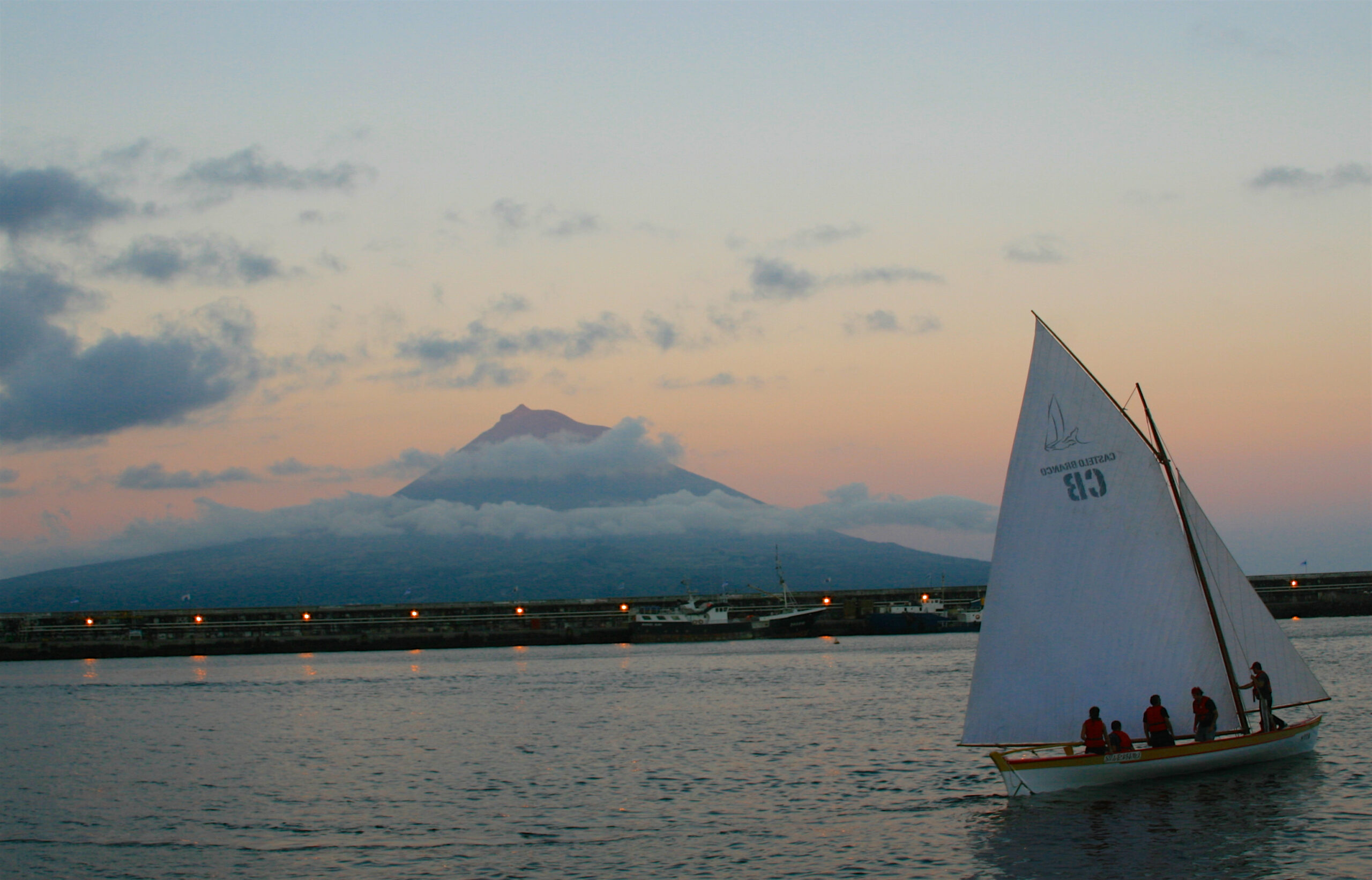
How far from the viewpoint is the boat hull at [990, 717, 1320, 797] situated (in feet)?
105

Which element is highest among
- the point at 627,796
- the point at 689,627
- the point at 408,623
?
the point at 627,796

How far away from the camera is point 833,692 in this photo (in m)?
71.8

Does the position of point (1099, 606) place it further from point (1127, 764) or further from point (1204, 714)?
point (1127, 764)

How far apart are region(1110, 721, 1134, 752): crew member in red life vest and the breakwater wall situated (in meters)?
131

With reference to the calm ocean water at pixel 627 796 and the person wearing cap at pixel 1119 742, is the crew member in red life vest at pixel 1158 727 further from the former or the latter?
the calm ocean water at pixel 627 796

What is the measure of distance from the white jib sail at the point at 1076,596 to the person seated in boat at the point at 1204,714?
0.25m

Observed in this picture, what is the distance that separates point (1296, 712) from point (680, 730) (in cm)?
2727

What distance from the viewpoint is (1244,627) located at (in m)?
32.3

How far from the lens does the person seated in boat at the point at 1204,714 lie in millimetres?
31734

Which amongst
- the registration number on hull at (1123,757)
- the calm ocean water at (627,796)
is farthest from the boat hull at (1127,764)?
the calm ocean water at (627,796)

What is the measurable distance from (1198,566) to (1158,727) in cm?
454

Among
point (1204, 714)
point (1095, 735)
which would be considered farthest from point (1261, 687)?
point (1095, 735)

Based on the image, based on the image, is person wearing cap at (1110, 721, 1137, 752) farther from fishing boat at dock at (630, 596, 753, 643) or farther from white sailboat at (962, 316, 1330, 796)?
fishing boat at dock at (630, 596, 753, 643)

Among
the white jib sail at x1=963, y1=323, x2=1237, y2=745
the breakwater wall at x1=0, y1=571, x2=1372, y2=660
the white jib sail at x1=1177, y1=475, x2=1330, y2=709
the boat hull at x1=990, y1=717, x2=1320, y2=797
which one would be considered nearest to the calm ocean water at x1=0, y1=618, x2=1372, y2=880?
the boat hull at x1=990, y1=717, x2=1320, y2=797
